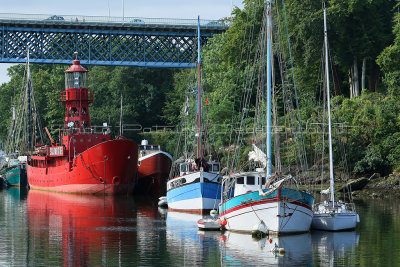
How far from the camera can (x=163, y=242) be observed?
34938mm

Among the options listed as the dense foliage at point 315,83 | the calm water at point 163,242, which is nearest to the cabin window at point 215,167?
the dense foliage at point 315,83

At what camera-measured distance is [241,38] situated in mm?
86062

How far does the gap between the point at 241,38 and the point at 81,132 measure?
82.3ft

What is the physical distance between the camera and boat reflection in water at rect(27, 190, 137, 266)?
3139cm

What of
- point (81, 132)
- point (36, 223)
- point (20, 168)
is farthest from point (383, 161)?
point (20, 168)

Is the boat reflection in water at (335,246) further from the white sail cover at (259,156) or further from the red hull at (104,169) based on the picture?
the red hull at (104,169)

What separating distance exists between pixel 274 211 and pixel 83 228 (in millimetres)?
10959

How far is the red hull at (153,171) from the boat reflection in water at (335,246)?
3206cm

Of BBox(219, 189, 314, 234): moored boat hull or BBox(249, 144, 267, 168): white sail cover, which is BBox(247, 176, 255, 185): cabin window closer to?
BBox(219, 189, 314, 234): moored boat hull

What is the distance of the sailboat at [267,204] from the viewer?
34250mm

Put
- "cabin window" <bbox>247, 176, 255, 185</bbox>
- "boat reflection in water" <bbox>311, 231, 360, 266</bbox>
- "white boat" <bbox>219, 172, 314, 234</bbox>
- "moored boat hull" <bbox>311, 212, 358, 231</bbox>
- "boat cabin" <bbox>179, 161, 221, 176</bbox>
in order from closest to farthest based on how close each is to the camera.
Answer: "boat reflection in water" <bbox>311, 231, 360, 266</bbox>
"white boat" <bbox>219, 172, 314, 234</bbox>
"cabin window" <bbox>247, 176, 255, 185</bbox>
"moored boat hull" <bbox>311, 212, 358, 231</bbox>
"boat cabin" <bbox>179, 161, 221, 176</bbox>

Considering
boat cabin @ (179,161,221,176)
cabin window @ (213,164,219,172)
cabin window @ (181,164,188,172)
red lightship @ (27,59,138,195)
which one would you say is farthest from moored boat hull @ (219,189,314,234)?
red lightship @ (27,59,138,195)

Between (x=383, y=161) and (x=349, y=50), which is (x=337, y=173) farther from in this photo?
(x=349, y=50)

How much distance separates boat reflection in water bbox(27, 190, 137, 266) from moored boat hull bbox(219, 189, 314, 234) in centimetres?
483
